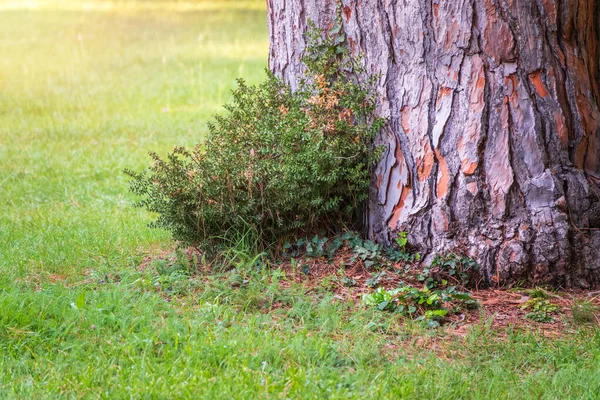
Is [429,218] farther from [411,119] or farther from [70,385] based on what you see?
[70,385]

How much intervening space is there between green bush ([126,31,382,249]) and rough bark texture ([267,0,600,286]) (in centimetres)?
30

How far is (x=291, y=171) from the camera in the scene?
4.32 metres

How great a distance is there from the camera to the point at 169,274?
176 inches

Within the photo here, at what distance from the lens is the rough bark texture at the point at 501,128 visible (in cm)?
409

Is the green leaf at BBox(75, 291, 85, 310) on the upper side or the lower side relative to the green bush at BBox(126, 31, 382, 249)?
lower

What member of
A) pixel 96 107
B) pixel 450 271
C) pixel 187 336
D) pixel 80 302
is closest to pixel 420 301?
pixel 450 271

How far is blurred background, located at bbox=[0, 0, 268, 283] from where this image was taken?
546 cm

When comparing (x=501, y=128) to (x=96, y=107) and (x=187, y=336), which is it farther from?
(x=96, y=107)

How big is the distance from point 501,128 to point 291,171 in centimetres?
119

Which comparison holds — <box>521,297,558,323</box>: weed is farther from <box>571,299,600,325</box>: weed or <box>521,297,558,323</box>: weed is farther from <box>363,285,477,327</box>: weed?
<box>363,285,477,327</box>: weed

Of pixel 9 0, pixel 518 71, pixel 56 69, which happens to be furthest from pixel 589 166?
pixel 9 0

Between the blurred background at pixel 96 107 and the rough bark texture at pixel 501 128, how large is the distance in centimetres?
200

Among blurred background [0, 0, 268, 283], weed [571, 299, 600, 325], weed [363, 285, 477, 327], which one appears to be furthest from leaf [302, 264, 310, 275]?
weed [571, 299, 600, 325]

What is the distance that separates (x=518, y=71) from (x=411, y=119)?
25.1 inches
